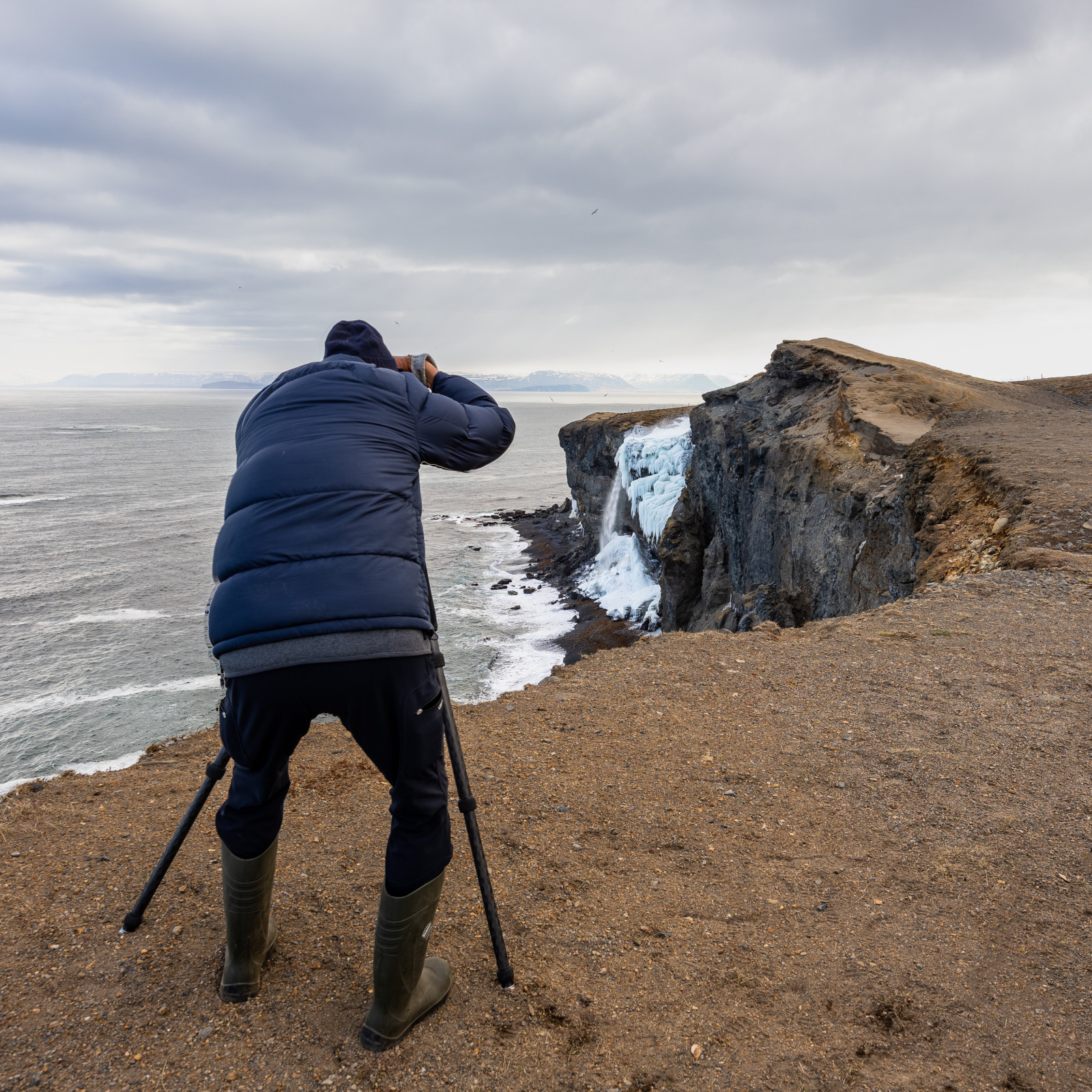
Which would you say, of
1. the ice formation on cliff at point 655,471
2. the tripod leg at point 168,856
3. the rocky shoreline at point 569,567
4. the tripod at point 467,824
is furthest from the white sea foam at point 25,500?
the tripod at point 467,824

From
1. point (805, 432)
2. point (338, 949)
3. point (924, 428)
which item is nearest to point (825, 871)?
point (338, 949)

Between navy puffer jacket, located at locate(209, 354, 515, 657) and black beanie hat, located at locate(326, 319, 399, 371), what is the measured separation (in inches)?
6.9

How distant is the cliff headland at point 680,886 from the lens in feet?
8.96

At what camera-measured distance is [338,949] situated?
130 inches

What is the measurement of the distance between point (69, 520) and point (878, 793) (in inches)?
2460

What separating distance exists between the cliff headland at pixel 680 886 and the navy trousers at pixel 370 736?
0.77 metres

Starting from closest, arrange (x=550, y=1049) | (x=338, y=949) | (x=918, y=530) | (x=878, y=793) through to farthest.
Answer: (x=550, y=1049) < (x=338, y=949) < (x=878, y=793) < (x=918, y=530)

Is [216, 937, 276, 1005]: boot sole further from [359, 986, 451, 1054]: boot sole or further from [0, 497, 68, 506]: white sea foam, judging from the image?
[0, 497, 68, 506]: white sea foam

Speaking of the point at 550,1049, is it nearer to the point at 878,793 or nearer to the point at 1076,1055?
the point at 1076,1055

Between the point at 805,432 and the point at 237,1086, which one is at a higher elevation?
the point at 805,432

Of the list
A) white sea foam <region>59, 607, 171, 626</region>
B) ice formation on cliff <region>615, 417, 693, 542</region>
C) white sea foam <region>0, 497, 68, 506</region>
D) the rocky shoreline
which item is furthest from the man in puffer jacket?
white sea foam <region>0, 497, 68, 506</region>

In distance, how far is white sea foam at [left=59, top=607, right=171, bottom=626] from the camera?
31828 mm

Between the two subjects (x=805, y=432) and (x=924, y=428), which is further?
(x=805, y=432)

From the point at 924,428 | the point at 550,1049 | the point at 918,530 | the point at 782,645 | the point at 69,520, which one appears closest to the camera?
the point at 550,1049
